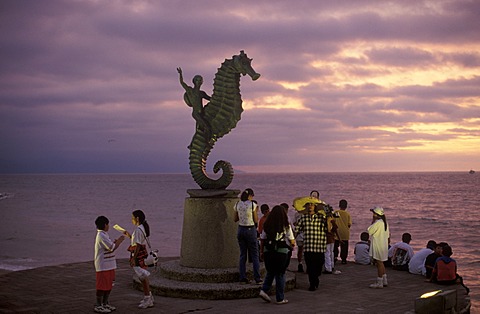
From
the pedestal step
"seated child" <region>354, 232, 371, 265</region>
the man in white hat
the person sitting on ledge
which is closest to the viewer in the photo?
the pedestal step

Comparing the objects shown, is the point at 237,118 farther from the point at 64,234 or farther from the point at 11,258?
the point at 64,234

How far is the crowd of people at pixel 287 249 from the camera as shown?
8.00 meters

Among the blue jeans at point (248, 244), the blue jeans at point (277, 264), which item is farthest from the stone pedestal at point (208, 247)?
the blue jeans at point (277, 264)

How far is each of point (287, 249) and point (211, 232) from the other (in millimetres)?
2002

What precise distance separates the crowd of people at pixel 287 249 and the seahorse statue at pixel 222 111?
889mm

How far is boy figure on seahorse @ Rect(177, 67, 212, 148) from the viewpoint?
10773mm

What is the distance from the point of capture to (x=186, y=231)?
1024cm

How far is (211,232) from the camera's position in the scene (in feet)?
32.8

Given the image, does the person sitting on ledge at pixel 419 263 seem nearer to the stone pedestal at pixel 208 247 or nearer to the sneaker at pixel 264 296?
the stone pedestal at pixel 208 247

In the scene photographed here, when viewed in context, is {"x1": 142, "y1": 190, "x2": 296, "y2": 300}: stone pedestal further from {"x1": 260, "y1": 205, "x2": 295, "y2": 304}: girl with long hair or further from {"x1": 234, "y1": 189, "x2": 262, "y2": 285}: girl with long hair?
{"x1": 260, "y1": 205, "x2": 295, "y2": 304}: girl with long hair

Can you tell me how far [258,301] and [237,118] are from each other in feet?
11.9

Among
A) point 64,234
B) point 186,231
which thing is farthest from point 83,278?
point 64,234

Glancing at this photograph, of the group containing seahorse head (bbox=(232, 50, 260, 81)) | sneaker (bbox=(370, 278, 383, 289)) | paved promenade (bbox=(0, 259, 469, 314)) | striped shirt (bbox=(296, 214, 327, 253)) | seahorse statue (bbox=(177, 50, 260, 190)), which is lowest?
paved promenade (bbox=(0, 259, 469, 314))

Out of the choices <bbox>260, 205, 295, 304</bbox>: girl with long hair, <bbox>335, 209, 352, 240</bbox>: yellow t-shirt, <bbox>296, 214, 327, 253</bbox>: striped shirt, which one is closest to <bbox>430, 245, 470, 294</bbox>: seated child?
<bbox>296, 214, 327, 253</bbox>: striped shirt
